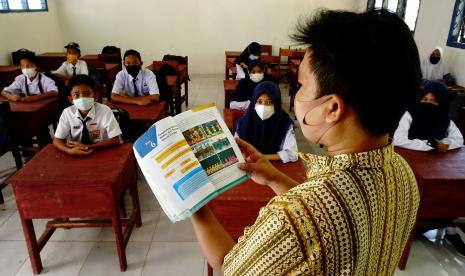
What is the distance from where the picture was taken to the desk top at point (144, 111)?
2924 mm

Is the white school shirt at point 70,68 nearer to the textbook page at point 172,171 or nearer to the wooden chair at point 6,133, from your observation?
the wooden chair at point 6,133

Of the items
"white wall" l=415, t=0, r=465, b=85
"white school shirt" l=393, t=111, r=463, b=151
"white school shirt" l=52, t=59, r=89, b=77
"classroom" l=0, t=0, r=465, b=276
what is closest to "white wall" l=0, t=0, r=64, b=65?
"classroom" l=0, t=0, r=465, b=276

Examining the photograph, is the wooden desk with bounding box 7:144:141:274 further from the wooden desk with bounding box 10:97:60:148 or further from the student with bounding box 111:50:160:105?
the student with bounding box 111:50:160:105

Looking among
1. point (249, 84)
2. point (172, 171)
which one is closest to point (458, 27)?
point (249, 84)

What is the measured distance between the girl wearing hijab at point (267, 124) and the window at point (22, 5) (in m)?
5.97

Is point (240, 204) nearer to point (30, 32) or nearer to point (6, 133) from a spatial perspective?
point (6, 133)

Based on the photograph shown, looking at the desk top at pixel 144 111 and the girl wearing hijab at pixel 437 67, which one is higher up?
the girl wearing hijab at pixel 437 67

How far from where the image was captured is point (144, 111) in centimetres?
309

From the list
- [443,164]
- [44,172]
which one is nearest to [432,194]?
[443,164]

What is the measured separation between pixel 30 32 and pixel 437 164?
768 centimetres

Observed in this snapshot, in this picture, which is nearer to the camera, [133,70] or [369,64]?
[369,64]

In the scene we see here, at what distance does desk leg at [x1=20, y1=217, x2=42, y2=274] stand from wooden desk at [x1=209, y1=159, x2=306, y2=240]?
1.12 meters

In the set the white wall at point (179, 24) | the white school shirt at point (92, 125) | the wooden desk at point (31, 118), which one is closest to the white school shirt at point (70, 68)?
the wooden desk at point (31, 118)

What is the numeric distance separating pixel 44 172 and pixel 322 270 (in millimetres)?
1828
